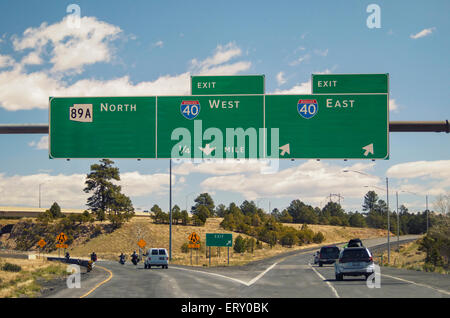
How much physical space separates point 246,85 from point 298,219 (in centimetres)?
15784

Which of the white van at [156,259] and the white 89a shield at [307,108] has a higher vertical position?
the white 89a shield at [307,108]

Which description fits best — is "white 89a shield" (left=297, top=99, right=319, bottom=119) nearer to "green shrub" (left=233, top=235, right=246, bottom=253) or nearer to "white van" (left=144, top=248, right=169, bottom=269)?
"white van" (left=144, top=248, right=169, bottom=269)

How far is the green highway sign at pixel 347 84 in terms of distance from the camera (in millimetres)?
25297

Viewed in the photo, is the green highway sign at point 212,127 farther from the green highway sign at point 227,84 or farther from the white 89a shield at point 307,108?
the white 89a shield at point 307,108

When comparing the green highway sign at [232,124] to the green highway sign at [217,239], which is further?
the green highway sign at [217,239]

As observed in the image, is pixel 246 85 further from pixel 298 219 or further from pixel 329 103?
pixel 298 219

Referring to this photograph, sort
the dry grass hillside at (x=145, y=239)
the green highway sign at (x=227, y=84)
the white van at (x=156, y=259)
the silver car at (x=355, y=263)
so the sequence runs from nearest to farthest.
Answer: the green highway sign at (x=227, y=84)
the silver car at (x=355, y=263)
the white van at (x=156, y=259)
the dry grass hillside at (x=145, y=239)

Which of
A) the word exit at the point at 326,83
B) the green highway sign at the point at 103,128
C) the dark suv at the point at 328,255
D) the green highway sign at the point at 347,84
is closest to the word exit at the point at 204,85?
the green highway sign at the point at 103,128

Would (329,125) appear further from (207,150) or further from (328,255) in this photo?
(328,255)

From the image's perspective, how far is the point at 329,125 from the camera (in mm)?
24891

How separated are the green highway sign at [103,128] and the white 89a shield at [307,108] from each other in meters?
6.54

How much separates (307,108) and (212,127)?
4252 millimetres

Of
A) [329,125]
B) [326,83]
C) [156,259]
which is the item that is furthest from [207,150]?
[156,259]

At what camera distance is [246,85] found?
25594 millimetres
